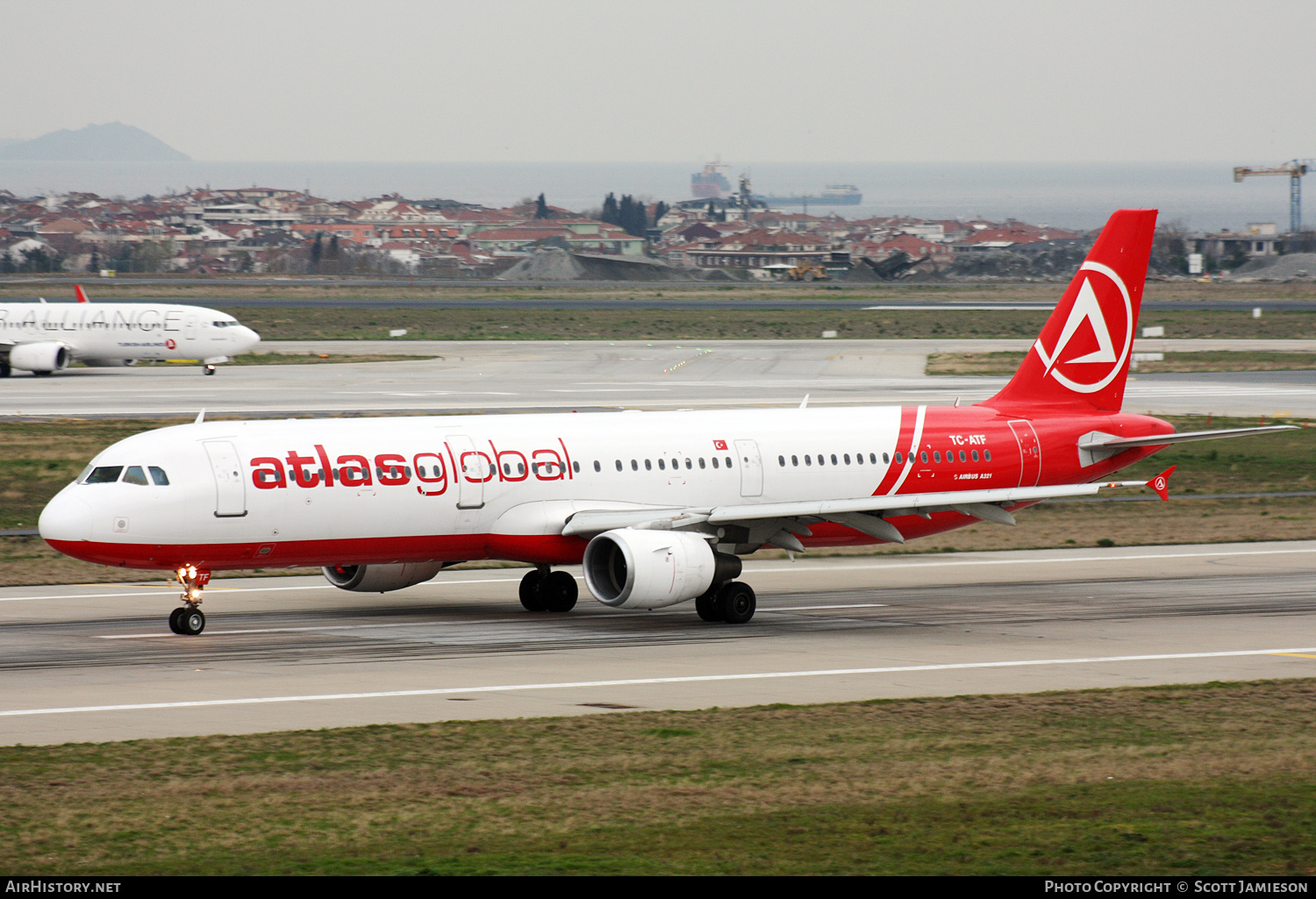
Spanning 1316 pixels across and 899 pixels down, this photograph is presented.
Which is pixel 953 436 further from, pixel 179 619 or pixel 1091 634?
pixel 179 619

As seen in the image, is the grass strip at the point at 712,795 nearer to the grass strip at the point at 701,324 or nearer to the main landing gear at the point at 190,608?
the main landing gear at the point at 190,608

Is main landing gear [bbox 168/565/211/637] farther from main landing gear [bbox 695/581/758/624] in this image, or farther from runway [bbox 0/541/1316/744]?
main landing gear [bbox 695/581/758/624]

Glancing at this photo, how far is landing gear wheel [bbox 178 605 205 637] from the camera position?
99.7 ft

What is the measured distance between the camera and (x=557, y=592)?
34312 millimetres

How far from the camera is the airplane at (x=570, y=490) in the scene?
98.2 feet

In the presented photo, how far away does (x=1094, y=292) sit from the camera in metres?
40.0

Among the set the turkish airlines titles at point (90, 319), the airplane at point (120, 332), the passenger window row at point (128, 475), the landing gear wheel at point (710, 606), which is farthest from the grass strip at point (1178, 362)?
the passenger window row at point (128, 475)

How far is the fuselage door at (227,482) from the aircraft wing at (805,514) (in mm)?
6329

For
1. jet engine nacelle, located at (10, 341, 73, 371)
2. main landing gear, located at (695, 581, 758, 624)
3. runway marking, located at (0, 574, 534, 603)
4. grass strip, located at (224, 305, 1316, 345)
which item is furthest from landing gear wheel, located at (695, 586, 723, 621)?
grass strip, located at (224, 305, 1316, 345)

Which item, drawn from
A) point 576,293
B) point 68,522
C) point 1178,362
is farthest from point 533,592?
point 576,293

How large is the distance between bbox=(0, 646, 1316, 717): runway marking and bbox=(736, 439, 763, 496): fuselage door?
8.34 meters

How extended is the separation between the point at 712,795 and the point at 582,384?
222 ft

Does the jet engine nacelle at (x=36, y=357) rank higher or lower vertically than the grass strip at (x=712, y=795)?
lower

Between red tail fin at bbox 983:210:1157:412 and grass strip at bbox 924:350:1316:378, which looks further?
grass strip at bbox 924:350:1316:378
